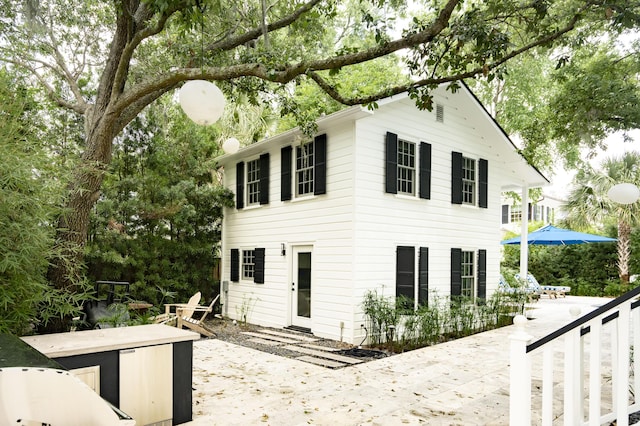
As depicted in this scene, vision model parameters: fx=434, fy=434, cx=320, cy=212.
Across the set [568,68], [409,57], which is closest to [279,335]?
[409,57]

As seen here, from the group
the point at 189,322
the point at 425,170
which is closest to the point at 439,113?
the point at 425,170

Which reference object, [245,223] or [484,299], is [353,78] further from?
[484,299]

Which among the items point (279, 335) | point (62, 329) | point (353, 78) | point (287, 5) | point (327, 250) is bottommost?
point (279, 335)

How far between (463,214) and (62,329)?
878cm

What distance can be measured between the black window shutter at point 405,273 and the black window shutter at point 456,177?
2.13m

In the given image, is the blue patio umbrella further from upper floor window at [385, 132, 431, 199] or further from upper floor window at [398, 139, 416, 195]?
upper floor window at [398, 139, 416, 195]

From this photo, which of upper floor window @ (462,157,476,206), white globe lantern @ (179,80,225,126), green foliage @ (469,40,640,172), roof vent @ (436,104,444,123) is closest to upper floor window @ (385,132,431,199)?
roof vent @ (436,104,444,123)

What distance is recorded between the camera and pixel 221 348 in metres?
7.89

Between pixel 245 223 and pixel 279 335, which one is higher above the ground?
pixel 245 223

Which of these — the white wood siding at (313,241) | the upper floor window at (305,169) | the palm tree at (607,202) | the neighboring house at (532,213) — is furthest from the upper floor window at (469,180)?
the neighboring house at (532,213)

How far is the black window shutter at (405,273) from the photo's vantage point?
895 cm

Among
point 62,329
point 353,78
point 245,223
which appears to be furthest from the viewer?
point 353,78

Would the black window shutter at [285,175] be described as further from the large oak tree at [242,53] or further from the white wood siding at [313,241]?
the large oak tree at [242,53]

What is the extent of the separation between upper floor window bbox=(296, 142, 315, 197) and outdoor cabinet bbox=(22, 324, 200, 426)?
581cm
